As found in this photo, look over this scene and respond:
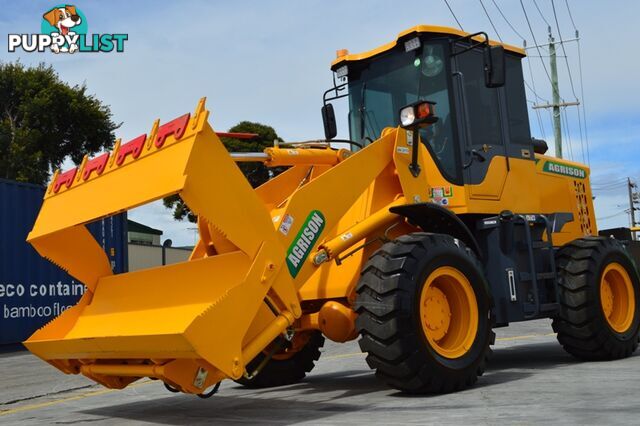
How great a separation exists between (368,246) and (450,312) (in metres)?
0.87

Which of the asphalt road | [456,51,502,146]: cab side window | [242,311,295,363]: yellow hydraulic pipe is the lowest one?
the asphalt road

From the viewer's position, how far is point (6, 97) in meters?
29.3

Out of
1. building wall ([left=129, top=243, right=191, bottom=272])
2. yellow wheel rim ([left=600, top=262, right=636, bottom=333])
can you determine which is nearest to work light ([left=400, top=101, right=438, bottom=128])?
yellow wheel rim ([left=600, top=262, right=636, bottom=333])

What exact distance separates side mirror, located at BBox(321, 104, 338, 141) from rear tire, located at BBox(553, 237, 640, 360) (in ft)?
8.66

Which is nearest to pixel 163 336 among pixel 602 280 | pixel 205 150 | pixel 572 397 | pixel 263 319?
pixel 263 319

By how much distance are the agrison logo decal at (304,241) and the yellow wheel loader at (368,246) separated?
0.04 ft

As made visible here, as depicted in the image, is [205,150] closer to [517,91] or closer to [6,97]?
[517,91]

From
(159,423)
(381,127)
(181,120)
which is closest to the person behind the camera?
(181,120)

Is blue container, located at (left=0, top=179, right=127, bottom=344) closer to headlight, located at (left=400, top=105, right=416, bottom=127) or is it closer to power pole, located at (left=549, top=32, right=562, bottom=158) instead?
headlight, located at (left=400, top=105, right=416, bottom=127)

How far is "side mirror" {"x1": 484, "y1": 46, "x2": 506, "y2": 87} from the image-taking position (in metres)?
6.34

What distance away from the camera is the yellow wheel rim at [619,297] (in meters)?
7.72

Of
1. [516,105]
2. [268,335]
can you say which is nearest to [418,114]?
[516,105]

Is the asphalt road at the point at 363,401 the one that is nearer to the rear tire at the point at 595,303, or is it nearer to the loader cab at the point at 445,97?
the rear tire at the point at 595,303

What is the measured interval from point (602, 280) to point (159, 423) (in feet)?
15.4
